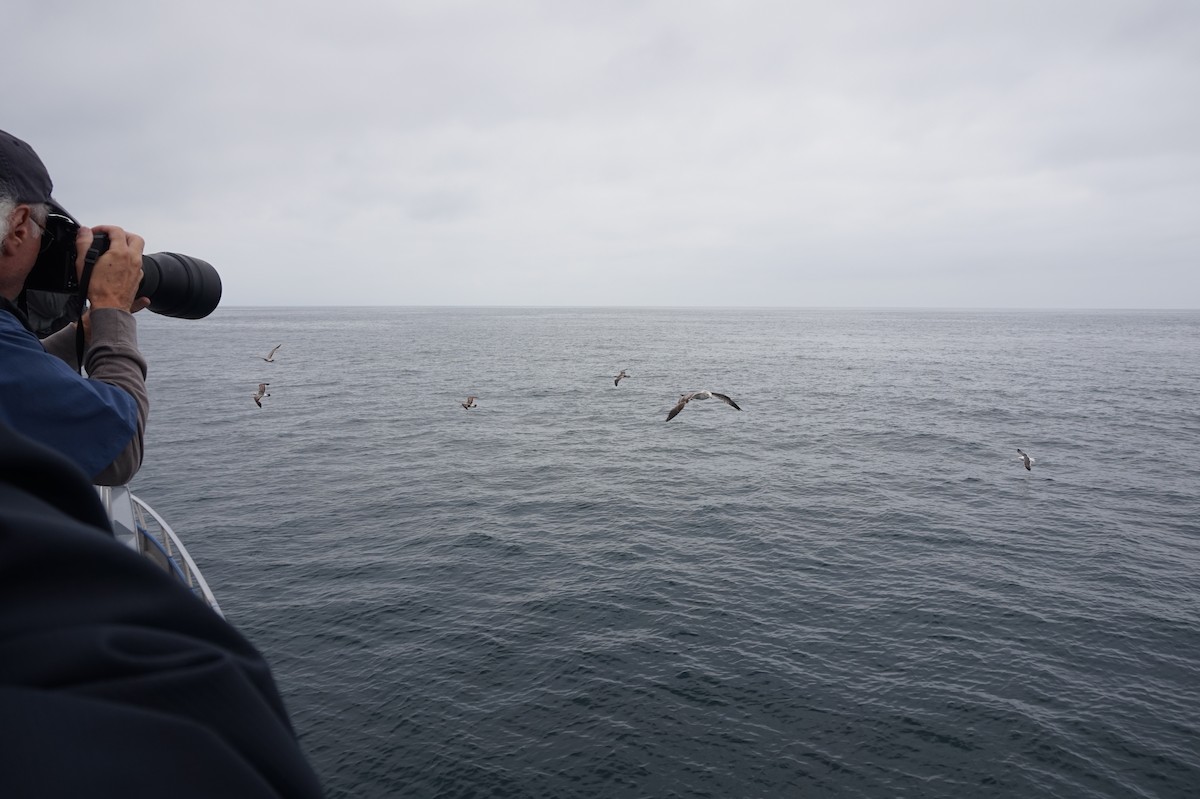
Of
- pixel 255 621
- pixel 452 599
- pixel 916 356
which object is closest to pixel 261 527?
pixel 255 621

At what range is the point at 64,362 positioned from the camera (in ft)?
6.62

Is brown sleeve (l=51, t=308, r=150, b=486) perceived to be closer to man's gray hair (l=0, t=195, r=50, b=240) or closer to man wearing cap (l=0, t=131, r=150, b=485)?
man wearing cap (l=0, t=131, r=150, b=485)

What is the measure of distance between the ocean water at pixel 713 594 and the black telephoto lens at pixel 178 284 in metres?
13.3

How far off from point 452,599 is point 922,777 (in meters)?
13.7

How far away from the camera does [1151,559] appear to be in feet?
82.8

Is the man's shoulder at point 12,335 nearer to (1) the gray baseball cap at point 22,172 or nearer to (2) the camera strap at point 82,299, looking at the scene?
(1) the gray baseball cap at point 22,172

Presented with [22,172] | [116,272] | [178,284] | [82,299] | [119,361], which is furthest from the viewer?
[178,284]

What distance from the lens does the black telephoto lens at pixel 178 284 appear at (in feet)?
10.4

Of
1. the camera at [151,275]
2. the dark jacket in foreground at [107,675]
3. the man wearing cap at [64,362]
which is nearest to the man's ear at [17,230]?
the man wearing cap at [64,362]

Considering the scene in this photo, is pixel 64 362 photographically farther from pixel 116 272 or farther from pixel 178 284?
pixel 178 284

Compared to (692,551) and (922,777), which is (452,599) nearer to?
(692,551)

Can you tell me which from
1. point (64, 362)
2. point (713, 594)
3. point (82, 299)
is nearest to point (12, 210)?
point (64, 362)

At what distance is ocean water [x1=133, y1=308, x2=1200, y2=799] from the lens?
1513cm

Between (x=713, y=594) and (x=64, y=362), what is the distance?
21789 millimetres
